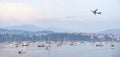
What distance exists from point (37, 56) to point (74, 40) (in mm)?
118544

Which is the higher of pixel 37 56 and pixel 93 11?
pixel 93 11

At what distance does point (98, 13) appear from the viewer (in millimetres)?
26391

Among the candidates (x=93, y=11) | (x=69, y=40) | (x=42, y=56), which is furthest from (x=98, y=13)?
(x=69, y=40)

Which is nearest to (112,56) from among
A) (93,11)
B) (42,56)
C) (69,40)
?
(42,56)

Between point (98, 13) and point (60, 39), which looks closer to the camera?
point (98, 13)

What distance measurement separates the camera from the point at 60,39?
655 ft

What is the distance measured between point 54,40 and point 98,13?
173381 mm

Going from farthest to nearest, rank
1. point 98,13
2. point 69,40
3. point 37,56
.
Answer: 1. point 69,40
2. point 37,56
3. point 98,13

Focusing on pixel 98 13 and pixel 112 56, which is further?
pixel 112 56

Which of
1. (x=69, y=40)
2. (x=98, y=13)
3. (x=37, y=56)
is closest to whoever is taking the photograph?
(x=98, y=13)

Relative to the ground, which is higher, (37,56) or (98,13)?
(98,13)

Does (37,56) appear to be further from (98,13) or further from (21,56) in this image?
(98,13)

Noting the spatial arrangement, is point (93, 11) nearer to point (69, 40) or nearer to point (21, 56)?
point (21, 56)

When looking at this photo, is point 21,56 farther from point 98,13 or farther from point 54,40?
point 54,40
